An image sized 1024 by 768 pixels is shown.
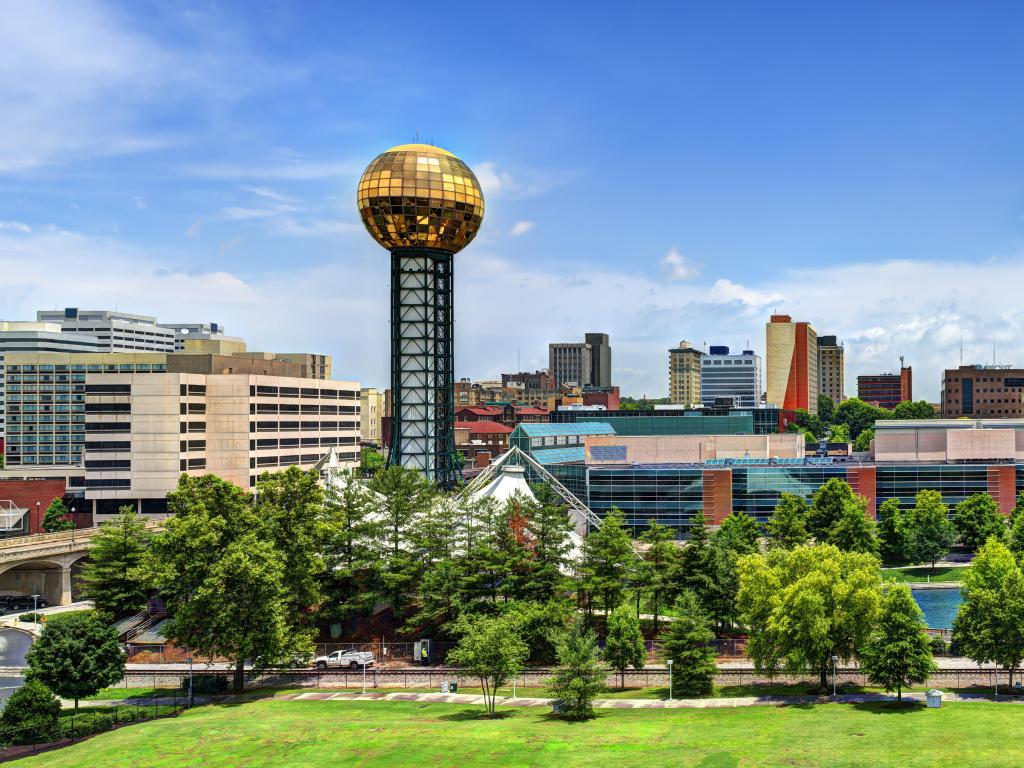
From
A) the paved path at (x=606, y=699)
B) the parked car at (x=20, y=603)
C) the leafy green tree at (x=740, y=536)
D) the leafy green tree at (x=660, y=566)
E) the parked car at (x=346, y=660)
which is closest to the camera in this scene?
the paved path at (x=606, y=699)

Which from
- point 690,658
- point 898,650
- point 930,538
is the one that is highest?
point 930,538

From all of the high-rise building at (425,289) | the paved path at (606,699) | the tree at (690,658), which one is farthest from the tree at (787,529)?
the high-rise building at (425,289)

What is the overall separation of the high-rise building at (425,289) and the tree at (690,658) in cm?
6769

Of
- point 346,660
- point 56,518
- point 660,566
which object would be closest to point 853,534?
point 660,566

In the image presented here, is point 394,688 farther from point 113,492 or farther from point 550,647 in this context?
point 113,492

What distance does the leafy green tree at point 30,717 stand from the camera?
1977 inches

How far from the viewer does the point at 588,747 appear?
45.6 metres

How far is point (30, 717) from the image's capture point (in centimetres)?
5109

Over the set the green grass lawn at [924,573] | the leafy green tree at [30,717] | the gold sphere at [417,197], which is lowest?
the leafy green tree at [30,717]

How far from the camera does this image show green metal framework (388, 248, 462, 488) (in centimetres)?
12319

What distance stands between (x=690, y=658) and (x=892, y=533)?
184ft

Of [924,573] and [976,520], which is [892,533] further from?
[976,520]

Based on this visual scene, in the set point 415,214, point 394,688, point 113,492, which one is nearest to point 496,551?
point 394,688

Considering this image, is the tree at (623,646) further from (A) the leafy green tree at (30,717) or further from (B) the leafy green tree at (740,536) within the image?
(A) the leafy green tree at (30,717)
